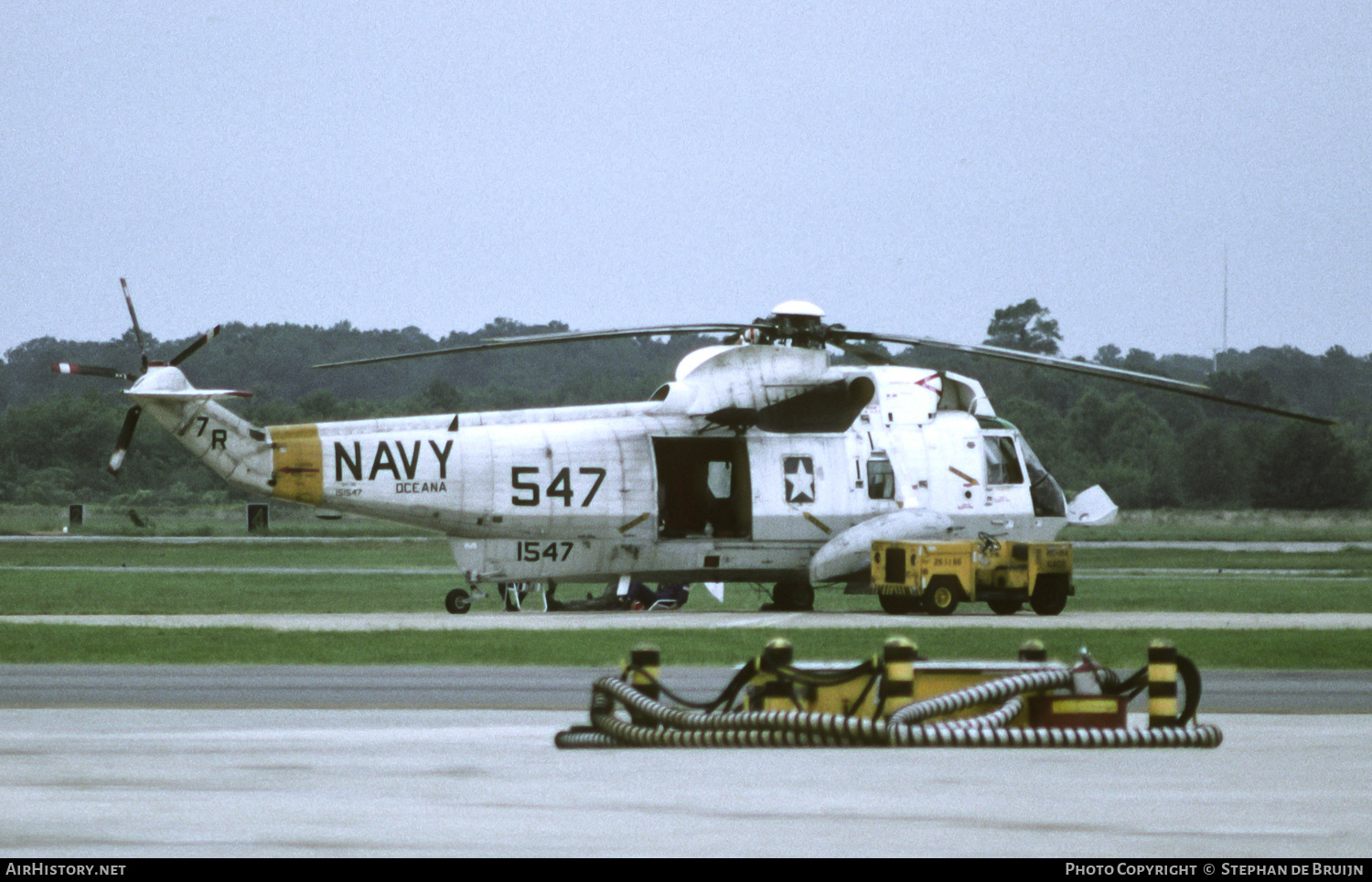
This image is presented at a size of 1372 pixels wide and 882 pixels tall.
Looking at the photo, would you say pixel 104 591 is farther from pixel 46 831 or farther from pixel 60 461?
pixel 60 461

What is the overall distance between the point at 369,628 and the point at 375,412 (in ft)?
220

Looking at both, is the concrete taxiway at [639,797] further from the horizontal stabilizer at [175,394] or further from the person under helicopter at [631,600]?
the person under helicopter at [631,600]

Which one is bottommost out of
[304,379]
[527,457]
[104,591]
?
[104,591]

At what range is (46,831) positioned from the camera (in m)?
7.47

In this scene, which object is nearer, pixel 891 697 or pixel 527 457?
pixel 891 697

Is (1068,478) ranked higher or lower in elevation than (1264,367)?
lower

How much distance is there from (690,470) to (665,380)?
70739 millimetres

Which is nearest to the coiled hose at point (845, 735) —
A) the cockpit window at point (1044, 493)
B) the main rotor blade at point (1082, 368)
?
the main rotor blade at point (1082, 368)

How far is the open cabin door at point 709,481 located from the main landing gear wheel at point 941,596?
3.27m

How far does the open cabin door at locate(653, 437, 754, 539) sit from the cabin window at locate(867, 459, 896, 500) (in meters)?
2.22

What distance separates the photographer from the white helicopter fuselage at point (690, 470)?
2619 cm
